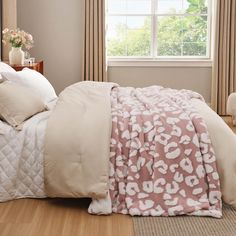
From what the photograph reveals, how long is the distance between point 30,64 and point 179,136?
3.23 m

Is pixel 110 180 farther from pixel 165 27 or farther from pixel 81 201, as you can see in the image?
pixel 165 27

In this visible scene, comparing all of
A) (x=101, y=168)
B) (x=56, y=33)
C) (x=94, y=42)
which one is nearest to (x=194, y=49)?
(x=94, y=42)

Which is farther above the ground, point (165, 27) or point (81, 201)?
point (165, 27)

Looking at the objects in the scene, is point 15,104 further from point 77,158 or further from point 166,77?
point 166,77

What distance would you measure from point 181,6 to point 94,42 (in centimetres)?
143

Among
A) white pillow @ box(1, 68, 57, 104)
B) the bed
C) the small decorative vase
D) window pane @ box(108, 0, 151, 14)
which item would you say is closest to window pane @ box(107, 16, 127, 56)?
window pane @ box(108, 0, 151, 14)

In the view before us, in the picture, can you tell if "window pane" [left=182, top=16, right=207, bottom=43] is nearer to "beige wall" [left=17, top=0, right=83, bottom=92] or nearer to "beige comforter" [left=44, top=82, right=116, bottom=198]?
"beige wall" [left=17, top=0, right=83, bottom=92]

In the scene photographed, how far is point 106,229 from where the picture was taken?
2.96 meters

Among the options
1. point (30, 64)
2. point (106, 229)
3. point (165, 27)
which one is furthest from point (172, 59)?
point (106, 229)

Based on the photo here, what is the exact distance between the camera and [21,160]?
3377 millimetres

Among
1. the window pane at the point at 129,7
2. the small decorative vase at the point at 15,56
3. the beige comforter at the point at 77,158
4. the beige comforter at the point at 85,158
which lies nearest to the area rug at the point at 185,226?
the beige comforter at the point at 85,158

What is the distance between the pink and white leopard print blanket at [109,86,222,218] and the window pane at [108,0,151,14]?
14.4 feet

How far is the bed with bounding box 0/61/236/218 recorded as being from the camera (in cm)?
321

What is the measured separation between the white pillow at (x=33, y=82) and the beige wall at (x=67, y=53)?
9.36ft
